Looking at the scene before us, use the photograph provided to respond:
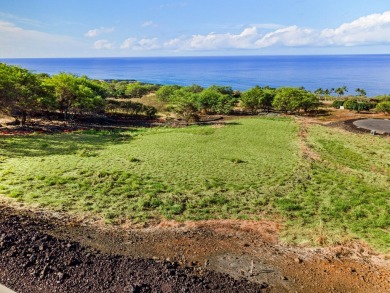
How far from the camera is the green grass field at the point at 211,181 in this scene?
49.8 feet

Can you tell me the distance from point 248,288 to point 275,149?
21.6m

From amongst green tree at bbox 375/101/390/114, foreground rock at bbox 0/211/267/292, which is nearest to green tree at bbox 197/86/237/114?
green tree at bbox 375/101/390/114

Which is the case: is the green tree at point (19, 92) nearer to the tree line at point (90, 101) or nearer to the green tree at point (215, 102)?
the tree line at point (90, 101)

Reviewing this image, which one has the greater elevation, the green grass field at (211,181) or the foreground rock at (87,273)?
the foreground rock at (87,273)

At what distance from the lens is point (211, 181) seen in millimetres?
19703

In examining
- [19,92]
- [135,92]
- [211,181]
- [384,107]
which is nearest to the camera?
[211,181]

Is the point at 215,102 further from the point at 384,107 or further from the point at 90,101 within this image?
the point at 384,107

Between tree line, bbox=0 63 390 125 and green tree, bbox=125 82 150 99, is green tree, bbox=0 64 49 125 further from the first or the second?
green tree, bbox=125 82 150 99

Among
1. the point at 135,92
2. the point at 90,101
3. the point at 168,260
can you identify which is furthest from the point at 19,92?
the point at 135,92

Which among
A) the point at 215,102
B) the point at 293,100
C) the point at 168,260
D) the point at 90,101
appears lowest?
the point at 168,260

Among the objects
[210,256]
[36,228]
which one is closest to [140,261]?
[210,256]

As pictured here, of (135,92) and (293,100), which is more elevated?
(135,92)

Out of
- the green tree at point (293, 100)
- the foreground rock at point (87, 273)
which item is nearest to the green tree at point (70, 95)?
the green tree at point (293, 100)

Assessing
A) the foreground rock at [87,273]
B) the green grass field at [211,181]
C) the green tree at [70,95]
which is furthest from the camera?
the green tree at [70,95]
